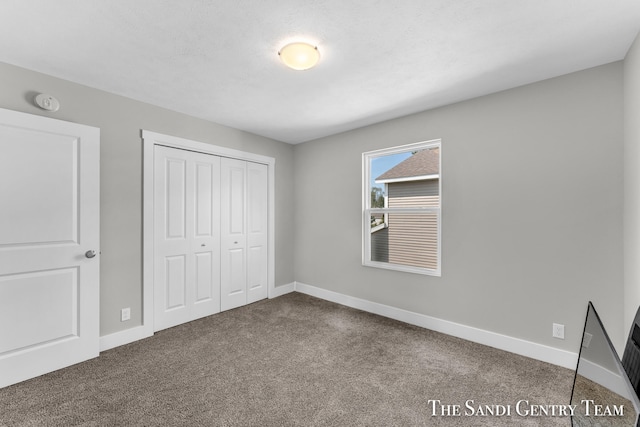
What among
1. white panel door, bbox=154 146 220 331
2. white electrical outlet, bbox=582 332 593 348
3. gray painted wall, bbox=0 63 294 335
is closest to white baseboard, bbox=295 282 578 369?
white electrical outlet, bbox=582 332 593 348

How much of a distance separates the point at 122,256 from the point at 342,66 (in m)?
2.75

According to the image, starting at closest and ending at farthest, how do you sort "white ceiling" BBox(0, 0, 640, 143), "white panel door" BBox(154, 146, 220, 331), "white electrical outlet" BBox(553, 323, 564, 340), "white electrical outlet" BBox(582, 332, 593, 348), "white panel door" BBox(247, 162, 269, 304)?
"white electrical outlet" BBox(582, 332, 593, 348) → "white ceiling" BBox(0, 0, 640, 143) → "white electrical outlet" BBox(553, 323, 564, 340) → "white panel door" BBox(154, 146, 220, 331) → "white panel door" BBox(247, 162, 269, 304)

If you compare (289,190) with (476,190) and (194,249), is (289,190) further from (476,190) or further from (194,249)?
(476,190)

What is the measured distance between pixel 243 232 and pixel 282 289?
1.17 meters

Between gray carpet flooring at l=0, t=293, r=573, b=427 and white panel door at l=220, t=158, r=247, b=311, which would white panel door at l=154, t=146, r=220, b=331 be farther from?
gray carpet flooring at l=0, t=293, r=573, b=427

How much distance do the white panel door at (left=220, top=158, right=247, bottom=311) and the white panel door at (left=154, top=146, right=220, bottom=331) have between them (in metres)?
0.09

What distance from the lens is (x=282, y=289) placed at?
441cm

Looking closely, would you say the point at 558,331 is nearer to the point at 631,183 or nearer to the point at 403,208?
the point at 631,183

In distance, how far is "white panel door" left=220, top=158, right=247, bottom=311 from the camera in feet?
12.0

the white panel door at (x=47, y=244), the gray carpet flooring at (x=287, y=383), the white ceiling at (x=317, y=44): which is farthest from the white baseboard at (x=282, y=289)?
the white ceiling at (x=317, y=44)

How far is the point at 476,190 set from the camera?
2.76 metres

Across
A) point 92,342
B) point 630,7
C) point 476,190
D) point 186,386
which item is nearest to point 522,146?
point 476,190

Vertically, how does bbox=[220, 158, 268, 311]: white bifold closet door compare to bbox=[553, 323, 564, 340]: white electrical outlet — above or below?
above

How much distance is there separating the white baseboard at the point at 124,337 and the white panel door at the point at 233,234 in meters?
0.93
